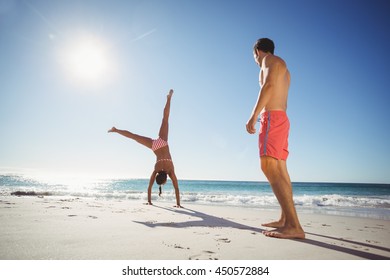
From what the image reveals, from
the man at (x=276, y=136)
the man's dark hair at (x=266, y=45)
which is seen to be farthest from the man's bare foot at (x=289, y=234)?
the man's dark hair at (x=266, y=45)

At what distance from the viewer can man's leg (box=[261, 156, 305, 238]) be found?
2.70 meters

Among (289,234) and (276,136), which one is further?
(276,136)

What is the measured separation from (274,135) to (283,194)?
26.6 inches

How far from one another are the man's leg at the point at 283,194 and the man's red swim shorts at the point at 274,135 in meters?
0.09

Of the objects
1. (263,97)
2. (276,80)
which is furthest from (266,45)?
(263,97)

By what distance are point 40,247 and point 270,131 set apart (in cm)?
255

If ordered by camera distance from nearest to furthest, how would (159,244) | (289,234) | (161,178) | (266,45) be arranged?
(159,244) < (289,234) < (266,45) < (161,178)

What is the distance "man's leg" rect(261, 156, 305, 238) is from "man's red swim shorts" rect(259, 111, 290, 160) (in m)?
0.09

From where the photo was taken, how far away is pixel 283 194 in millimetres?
2754

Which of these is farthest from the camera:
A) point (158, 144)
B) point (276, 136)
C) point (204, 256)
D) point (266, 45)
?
point (158, 144)

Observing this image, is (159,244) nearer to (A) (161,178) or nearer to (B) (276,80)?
(B) (276,80)

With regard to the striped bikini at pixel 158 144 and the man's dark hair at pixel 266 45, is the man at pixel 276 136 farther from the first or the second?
the striped bikini at pixel 158 144
